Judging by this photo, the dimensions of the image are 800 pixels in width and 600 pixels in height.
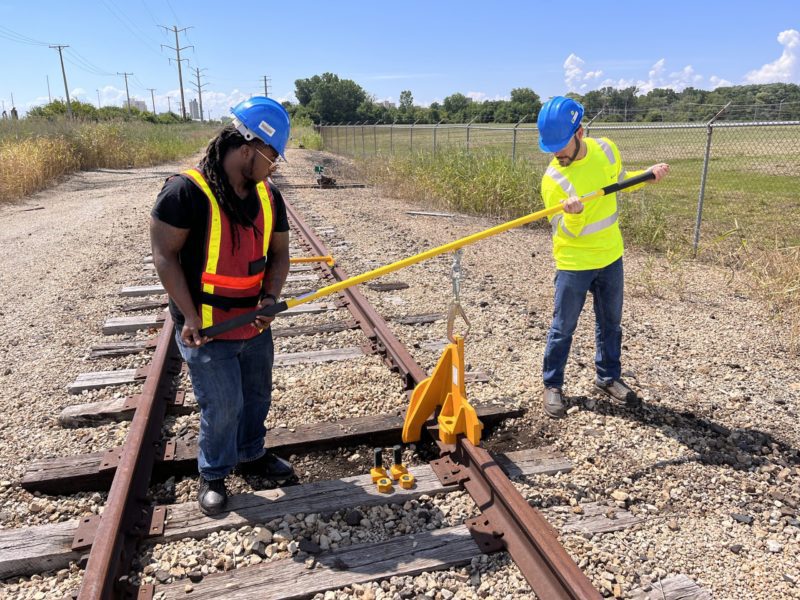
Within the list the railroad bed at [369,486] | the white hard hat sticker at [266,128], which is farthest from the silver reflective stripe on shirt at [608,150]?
the white hard hat sticker at [266,128]

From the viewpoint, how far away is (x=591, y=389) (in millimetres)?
4285

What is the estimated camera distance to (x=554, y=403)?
3.95 metres

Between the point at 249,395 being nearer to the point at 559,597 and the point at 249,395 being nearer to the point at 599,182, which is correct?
the point at 559,597

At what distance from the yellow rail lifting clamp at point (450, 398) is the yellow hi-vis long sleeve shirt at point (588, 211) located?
34.3 inches

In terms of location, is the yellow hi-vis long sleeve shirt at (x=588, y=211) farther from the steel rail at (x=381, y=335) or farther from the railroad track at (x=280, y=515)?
the steel rail at (x=381, y=335)

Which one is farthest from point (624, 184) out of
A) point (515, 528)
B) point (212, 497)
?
point (212, 497)

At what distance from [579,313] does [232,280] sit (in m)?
2.27

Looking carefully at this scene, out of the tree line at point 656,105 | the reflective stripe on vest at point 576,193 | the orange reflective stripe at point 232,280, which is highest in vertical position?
the tree line at point 656,105

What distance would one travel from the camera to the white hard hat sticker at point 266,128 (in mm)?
2502

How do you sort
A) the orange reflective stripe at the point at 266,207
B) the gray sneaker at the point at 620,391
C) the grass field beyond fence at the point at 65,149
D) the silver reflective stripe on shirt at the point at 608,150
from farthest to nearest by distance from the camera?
the grass field beyond fence at the point at 65,149 → the gray sneaker at the point at 620,391 → the silver reflective stripe on shirt at the point at 608,150 → the orange reflective stripe at the point at 266,207

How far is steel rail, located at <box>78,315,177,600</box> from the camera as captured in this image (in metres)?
2.39

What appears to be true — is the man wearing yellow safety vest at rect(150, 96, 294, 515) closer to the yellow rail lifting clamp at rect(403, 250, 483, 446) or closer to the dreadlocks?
the dreadlocks

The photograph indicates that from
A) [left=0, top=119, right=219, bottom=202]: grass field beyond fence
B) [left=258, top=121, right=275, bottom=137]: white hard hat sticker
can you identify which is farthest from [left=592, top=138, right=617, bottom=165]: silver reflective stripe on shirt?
[left=0, top=119, right=219, bottom=202]: grass field beyond fence

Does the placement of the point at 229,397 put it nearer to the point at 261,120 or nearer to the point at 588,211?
the point at 261,120
